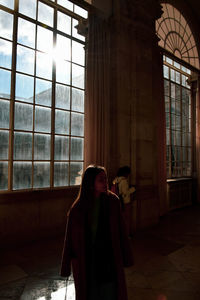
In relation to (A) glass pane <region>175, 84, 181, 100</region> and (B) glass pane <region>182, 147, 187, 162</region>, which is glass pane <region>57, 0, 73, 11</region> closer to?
(A) glass pane <region>175, 84, 181, 100</region>

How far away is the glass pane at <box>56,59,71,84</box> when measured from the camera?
15.5 ft

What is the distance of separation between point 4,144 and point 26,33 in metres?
2.00

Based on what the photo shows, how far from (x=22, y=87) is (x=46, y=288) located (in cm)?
310

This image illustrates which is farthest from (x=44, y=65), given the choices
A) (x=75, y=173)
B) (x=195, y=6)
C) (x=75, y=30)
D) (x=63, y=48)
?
(x=195, y=6)

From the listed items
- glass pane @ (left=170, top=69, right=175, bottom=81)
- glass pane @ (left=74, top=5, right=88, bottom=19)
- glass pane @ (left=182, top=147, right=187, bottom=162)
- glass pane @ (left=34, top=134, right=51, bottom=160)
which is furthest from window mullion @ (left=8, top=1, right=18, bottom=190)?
glass pane @ (left=182, top=147, right=187, bottom=162)

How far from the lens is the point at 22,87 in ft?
13.8

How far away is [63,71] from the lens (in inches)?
190

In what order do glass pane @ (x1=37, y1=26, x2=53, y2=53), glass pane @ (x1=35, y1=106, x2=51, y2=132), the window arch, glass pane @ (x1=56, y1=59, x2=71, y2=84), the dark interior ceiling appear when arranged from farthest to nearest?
the dark interior ceiling
the window arch
glass pane @ (x1=56, y1=59, x2=71, y2=84)
glass pane @ (x1=37, y1=26, x2=53, y2=53)
glass pane @ (x1=35, y1=106, x2=51, y2=132)

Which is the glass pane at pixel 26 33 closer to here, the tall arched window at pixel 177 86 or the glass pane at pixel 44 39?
the glass pane at pixel 44 39

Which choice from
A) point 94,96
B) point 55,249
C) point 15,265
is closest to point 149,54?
point 94,96

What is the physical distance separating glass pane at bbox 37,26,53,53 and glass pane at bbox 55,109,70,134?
3.82ft

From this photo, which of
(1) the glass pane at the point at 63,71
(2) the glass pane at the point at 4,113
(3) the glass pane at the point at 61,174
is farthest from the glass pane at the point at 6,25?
(3) the glass pane at the point at 61,174

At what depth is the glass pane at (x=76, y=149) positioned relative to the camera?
16.0 feet

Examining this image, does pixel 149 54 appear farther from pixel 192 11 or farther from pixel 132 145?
pixel 192 11
